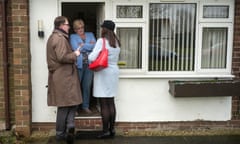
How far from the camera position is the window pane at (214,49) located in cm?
574

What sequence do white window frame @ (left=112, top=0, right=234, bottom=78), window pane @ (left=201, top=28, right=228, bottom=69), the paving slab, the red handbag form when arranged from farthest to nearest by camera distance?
window pane @ (left=201, top=28, right=228, bottom=69), white window frame @ (left=112, top=0, right=234, bottom=78), the paving slab, the red handbag

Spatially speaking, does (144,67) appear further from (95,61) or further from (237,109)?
(237,109)

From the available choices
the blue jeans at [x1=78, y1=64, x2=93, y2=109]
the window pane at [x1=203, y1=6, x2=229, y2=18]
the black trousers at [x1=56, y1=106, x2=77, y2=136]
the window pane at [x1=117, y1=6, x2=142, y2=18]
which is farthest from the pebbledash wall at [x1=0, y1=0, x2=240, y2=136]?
the window pane at [x1=117, y1=6, x2=142, y2=18]

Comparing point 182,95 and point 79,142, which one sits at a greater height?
point 182,95

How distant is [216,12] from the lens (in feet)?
18.5

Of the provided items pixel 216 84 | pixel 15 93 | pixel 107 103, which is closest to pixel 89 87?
pixel 107 103

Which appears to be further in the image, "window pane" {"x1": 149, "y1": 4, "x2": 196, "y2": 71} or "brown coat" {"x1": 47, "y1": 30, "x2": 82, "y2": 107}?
"window pane" {"x1": 149, "y1": 4, "x2": 196, "y2": 71}

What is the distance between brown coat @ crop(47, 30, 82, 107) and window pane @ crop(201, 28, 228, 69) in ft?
7.44

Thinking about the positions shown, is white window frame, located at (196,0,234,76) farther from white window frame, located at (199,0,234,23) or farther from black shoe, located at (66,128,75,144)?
black shoe, located at (66,128,75,144)

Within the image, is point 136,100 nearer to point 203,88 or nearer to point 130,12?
point 203,88

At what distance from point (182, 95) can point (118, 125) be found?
1165mm

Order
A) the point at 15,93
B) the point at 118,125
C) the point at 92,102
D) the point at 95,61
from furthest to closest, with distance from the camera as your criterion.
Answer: the point at 92,102
the point at 118,125
the point at 15,93
the point at 95,61

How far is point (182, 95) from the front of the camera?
17.7ft

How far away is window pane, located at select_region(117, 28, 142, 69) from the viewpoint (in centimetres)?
562
